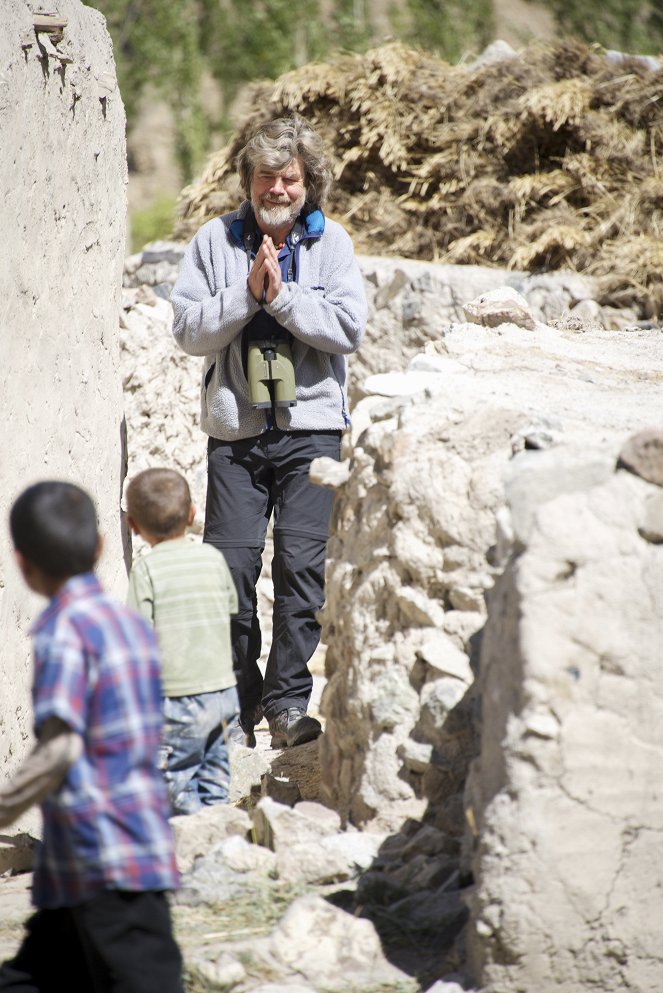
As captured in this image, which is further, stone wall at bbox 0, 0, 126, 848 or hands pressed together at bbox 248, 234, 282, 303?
hands pressed together at bbox 248, 234, 282, 303

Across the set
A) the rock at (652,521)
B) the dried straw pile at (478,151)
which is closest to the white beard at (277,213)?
the rock at (652,521)

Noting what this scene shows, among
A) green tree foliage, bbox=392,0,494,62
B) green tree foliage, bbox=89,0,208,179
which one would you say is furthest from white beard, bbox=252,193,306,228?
green tree foliage, bbox=392,0,494,62

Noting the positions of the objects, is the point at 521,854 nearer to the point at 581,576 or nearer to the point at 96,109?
the point at 581,576

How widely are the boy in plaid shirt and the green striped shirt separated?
1.07m

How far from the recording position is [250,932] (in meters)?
2.58

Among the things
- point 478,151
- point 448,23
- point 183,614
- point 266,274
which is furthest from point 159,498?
point 448,23

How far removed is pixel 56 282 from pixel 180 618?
1.46m

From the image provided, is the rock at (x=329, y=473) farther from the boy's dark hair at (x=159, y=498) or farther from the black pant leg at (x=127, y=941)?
the black pant leg at (x=127, y=941)

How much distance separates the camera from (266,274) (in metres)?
3.75

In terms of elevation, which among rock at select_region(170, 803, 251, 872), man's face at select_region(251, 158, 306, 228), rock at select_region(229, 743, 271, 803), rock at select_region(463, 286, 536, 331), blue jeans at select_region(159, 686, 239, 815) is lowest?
rock at select_region(229, 743, 271, 803)

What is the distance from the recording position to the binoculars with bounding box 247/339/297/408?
3840 millimetres

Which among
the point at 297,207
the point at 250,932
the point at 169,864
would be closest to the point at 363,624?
the point at 250,932

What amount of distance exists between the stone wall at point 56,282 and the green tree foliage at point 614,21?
1828 centimetres

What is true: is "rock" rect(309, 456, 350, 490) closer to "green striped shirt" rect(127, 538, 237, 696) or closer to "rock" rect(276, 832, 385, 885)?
"green striped shirt" rect(127, 538, 237, 696)
